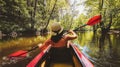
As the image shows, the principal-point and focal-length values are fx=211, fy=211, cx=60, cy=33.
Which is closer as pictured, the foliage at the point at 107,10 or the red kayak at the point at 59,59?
the red kayak at the point at 59,59

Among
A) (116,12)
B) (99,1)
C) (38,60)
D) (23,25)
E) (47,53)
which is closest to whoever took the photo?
(38,60)

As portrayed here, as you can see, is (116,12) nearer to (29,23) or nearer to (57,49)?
(29,23)

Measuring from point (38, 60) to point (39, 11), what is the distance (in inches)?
954

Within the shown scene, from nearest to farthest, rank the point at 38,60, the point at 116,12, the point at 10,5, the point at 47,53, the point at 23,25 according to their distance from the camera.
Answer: the point at 38,60
the point at 47,53
the point at 10,5
the point at 23,25
the point at 116,12

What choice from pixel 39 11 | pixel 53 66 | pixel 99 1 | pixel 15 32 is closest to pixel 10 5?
pixel 15 32

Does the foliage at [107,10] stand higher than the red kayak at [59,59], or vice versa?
the foliage at [107,10]

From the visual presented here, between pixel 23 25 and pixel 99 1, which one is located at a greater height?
pixel 99 1

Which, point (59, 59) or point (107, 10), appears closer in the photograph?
point (59, 59)

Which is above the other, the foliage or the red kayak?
the foliage

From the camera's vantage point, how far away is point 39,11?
29.2 m

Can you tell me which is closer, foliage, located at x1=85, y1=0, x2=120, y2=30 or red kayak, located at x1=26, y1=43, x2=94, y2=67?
red kayak, located at x1=26, y1=43, x2=94, y2=67

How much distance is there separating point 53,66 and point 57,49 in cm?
48

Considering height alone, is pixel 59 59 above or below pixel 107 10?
below

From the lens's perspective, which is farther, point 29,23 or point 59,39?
point 29,23
